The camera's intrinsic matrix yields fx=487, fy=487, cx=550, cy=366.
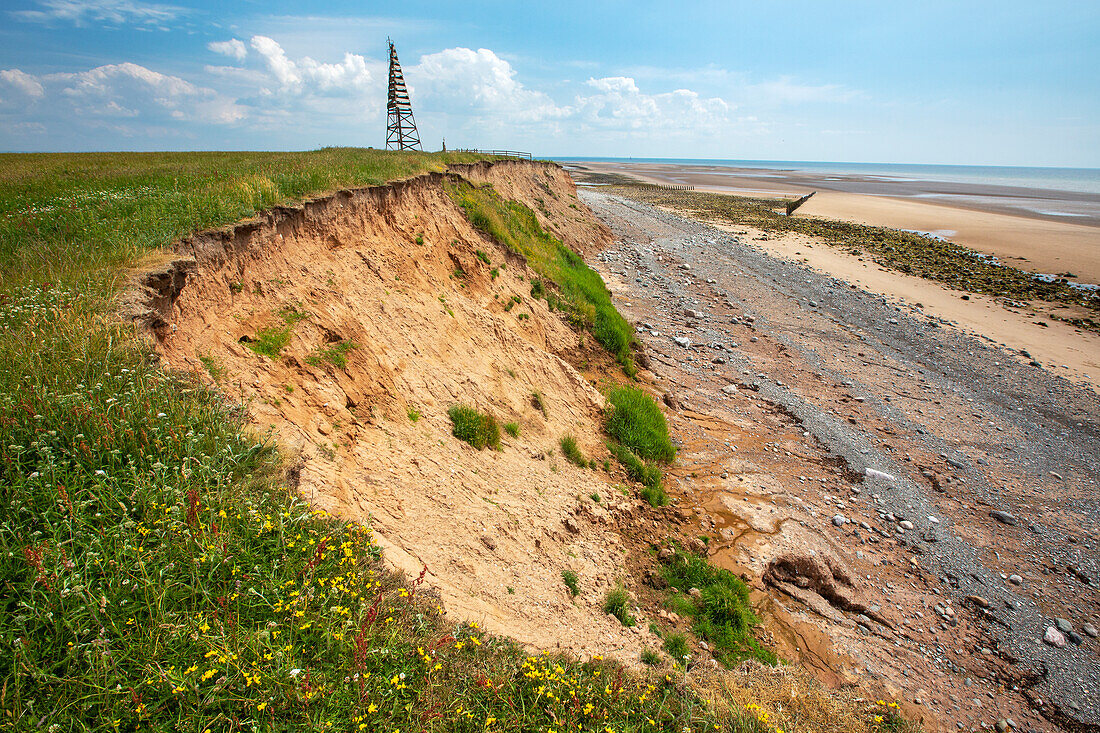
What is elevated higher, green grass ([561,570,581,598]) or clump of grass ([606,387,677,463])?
clump of grass ([606,387,677,463])

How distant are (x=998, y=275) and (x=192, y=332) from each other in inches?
1541

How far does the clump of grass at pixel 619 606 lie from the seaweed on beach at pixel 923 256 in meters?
27.1

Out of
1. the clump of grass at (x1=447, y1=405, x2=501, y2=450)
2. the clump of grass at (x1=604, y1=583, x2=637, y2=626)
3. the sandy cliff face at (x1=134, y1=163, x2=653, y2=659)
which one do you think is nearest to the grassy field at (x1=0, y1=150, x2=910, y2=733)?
A: the sandy cliff face at (x1=134, y1=163, x2=653, y2=659)

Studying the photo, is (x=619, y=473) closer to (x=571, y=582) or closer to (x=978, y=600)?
(x=571, y=582)

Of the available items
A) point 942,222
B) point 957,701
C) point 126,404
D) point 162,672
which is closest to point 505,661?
point 162,672

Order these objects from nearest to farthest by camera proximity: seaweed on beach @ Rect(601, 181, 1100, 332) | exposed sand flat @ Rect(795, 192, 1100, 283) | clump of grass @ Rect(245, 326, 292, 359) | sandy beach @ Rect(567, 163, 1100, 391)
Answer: clump of grass @ Rect(245, 326, 292, 359)
sandy beach @ Rect(567, 163, 1100, 391)
seaweed on beach @ Rect(601, 181, 1100, 332)
exposed sand flat @ Rect(795, 192, 1100, 283)

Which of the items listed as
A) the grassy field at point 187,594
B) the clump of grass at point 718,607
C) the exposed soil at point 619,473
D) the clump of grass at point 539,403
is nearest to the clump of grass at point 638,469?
the exposed soil at point 619,473

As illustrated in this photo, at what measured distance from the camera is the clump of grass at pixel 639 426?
11.1 meters

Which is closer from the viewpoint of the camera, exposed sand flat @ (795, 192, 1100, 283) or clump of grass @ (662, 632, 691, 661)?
clump of grass @ (662, 632, 691, 661)

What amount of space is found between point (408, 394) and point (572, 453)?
349cm

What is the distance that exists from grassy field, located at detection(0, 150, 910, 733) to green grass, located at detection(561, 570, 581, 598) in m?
1.76

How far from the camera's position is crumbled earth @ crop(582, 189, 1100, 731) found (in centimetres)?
730

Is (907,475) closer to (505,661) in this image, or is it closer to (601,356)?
(601,356)

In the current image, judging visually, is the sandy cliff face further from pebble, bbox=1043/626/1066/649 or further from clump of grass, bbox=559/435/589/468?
pebble, bbox=1043/626/1066/649
